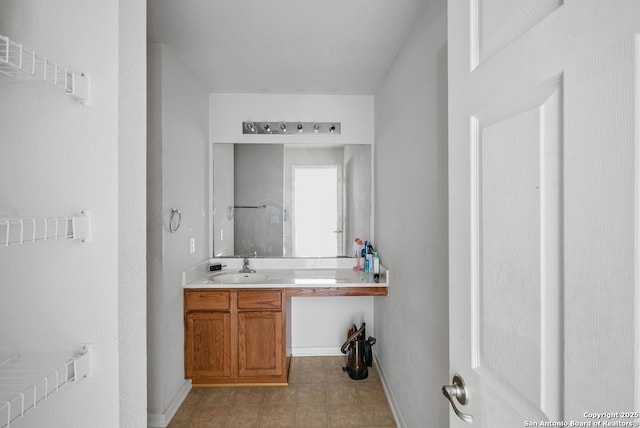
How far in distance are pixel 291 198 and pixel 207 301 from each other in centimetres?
121

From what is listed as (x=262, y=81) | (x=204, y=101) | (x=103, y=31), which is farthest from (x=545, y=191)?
(x=204, y=101)

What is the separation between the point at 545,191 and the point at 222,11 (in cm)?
187

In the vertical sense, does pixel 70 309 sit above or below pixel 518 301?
below

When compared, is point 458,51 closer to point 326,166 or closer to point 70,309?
point 70,309

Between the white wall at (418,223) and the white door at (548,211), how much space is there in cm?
67

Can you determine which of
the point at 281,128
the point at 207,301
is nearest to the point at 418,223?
the point at 207,301

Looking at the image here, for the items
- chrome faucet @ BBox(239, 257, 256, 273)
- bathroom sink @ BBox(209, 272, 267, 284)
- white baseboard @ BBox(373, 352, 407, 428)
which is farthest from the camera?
chrome faucet @ BBox(239, 257, 256, 273)

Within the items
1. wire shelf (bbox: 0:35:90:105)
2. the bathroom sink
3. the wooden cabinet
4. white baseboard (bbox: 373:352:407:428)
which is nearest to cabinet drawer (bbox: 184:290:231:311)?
the wooden cabinet

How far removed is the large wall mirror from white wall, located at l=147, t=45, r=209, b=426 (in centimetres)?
53

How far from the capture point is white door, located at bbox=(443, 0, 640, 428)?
0.42 m

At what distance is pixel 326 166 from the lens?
3.18 meters

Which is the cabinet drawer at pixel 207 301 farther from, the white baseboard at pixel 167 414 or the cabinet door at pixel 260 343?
the white baseboard at pixel 167 414

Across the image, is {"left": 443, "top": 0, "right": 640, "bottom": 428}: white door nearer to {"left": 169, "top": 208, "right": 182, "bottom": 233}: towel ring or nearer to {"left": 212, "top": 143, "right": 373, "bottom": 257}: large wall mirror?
{"left": 169, "top": 208, "right": 182, "bottom": 233}: towel ring

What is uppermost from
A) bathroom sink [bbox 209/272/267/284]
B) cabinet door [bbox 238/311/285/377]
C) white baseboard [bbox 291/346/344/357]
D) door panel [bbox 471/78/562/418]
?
door panel [bbox 471/78/562/418]
